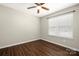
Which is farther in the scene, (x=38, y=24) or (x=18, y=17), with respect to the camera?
(x=38, y=24)

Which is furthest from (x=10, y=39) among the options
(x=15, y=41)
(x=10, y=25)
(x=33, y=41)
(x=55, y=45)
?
(x=55, y=45)

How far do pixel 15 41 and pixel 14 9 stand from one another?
29.1 inches

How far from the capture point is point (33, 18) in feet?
5.98

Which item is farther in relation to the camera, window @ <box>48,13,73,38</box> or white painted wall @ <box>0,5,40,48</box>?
window @ <box>48,13,73,38</box>

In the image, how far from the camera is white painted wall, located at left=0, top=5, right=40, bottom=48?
1632mm

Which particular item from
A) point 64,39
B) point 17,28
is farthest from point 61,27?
point 17,28

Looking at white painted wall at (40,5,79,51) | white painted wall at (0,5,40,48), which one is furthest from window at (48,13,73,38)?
white painted wall at (0,5,40,48)

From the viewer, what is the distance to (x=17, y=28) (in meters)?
1.62

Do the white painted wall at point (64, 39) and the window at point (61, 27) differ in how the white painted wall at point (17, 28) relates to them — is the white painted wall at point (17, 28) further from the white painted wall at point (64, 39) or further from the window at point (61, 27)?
the window at point (61, 27)

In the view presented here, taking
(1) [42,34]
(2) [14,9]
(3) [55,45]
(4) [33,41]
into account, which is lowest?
(3) [55,45]

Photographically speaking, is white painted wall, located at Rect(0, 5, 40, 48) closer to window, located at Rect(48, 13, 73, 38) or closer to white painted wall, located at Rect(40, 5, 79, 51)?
white painted wall, located at Rect(40, 5, 79, 51)

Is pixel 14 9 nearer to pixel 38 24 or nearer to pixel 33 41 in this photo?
pixel 38 24

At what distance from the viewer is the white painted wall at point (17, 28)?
1632mm

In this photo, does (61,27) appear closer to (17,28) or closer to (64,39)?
(64,39)
